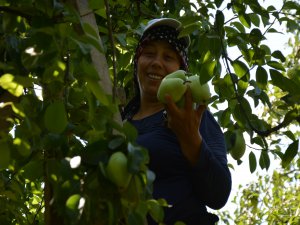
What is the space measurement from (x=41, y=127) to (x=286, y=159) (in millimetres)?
796

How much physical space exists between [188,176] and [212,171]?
16 centimetres

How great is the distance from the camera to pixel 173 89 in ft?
5.51

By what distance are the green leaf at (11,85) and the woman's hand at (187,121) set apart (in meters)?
0.54

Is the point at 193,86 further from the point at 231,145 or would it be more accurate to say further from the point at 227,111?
the point at 227,111

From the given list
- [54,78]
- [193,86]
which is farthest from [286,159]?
[54,78]

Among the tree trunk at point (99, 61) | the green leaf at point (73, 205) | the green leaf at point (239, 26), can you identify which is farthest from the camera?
the green leaf at point (239, 26)

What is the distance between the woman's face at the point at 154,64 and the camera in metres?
2.25

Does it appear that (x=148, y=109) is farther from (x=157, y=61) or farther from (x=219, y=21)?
(x=219, y=21)

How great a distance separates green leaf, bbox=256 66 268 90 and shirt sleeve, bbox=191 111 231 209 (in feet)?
0.81

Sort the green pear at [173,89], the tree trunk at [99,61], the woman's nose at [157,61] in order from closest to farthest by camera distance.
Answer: the tree trunk at [99,61] → the green pear at [173,89] → the woman's nose at [157,61]

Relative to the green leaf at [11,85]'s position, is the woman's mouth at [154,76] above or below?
below

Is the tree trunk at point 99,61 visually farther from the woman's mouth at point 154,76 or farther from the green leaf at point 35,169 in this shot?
the woman's mouth at point 154,76

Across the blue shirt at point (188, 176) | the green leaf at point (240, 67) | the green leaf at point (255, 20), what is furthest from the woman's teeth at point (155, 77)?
the green leaf at point (255, 20)

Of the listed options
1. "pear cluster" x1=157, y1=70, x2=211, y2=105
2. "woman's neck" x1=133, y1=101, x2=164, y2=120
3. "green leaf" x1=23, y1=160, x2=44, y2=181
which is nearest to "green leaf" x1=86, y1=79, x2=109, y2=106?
"green leaf" x1=23, y1=160, x2=44, y2=181
